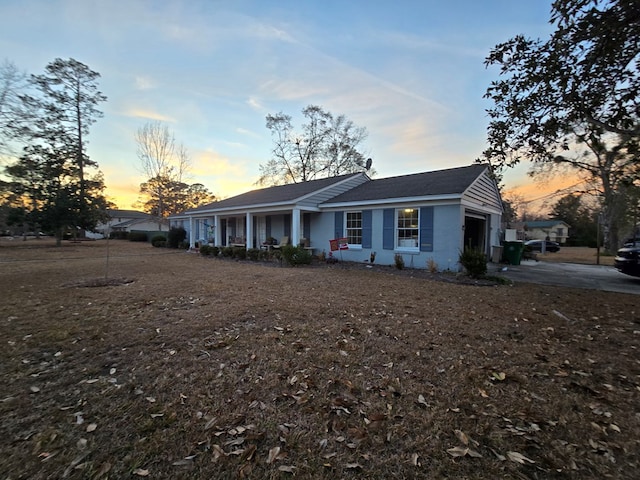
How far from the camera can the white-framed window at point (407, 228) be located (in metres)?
11.0

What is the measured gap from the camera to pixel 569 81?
5152mm

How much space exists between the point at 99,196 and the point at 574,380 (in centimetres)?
3535

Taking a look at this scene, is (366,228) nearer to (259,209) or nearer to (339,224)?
(339,224)

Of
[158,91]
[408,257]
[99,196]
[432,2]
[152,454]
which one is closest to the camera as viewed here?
[152,454]

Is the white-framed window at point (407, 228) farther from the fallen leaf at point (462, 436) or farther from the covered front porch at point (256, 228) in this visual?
the fallen leaf at point (462, 436)

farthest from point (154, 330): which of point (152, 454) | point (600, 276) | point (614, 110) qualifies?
point (600, 276)

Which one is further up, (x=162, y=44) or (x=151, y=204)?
(x=162, y=44)

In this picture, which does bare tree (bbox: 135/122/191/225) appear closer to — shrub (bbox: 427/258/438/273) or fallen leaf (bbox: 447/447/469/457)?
shrub (bbox: 427/258/438/273)

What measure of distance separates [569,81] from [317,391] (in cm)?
689

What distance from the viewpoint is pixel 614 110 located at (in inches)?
193

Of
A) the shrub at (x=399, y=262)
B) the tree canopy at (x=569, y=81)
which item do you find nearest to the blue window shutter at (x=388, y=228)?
the shrub at (x=399, y=262)

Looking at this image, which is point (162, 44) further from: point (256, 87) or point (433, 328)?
point (433, 328)

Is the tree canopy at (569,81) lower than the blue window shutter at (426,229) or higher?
higher

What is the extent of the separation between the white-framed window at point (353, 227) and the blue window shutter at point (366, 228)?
0.99ft
